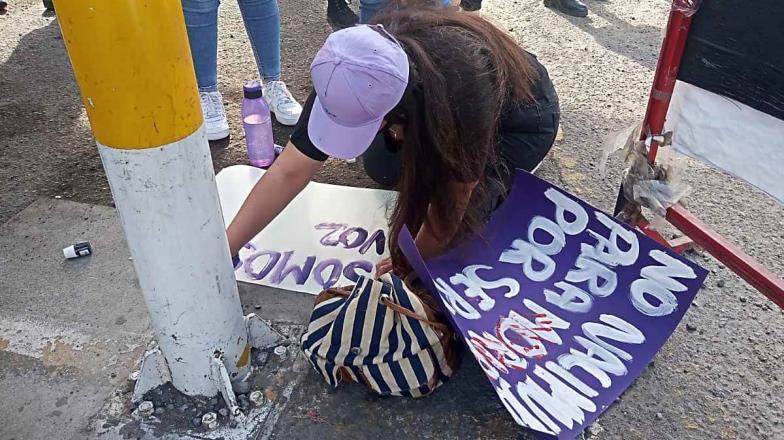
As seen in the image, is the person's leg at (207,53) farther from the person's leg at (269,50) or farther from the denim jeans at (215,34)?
the person's leg at (269,50)

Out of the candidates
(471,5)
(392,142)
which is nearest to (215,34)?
(471,5)

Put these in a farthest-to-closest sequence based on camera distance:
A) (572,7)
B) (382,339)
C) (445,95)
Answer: (572,7)
(382,339)
(445,95)

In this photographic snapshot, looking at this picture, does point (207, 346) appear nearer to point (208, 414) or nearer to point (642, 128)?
point (208, 414)

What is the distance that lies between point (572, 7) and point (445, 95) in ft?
9.24

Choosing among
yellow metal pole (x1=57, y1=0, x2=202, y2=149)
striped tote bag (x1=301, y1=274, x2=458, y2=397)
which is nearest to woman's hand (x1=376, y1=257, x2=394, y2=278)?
striped tote bag (x1=301, y1=274, x2=458, y2=397)

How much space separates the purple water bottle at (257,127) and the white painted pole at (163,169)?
1105mm

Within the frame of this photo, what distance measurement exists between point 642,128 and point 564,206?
332mm

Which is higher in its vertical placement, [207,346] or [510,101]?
[510,101]

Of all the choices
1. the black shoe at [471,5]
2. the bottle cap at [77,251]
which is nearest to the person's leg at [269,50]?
the black shoe at [471,5]

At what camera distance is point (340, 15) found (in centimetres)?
371

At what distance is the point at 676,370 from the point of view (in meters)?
1.69

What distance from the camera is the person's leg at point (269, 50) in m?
2.56

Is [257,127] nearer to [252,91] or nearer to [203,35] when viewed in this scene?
[252,91]

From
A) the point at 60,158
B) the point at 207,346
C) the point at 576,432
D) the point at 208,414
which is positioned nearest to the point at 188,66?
the point at 207,346
